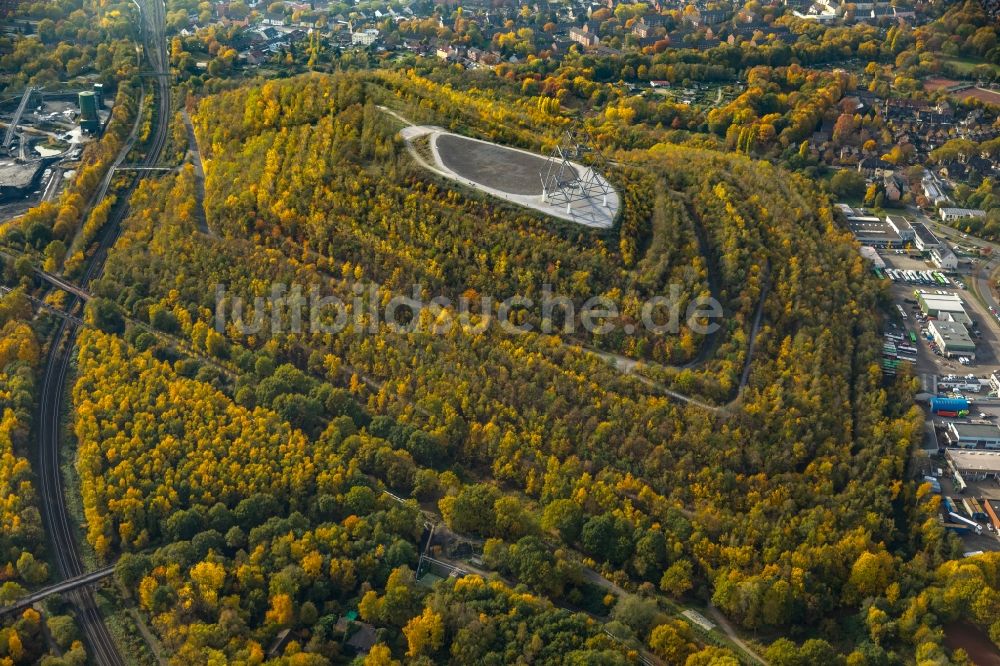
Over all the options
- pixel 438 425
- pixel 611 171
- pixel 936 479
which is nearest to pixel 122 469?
pixel 438 425

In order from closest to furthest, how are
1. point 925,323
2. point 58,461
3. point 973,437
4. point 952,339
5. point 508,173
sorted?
point 58,461 < point 973,437 < point 952,339 < point 925,323 < point 508,173

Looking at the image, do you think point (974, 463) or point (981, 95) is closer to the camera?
point (974, 463)

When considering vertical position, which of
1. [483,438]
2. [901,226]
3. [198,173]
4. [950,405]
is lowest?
[483,438]

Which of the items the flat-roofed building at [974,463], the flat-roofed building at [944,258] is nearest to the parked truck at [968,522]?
the flat-roofed building at [974,463]

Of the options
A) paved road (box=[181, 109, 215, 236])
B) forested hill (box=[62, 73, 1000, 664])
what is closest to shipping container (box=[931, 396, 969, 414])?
forested hill (box=[62, 73, 1000, 664])

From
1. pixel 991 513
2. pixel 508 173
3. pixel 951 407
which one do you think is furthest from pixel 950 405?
pixel 508 173

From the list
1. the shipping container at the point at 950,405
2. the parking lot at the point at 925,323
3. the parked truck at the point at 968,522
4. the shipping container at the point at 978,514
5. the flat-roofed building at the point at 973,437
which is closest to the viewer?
the parked truck at the point at 968,522

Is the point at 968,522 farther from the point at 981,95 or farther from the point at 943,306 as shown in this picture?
the point at 981,95

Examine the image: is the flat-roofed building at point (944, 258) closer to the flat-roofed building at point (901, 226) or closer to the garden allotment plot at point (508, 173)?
the flat-roofed building at point (901, 226)
